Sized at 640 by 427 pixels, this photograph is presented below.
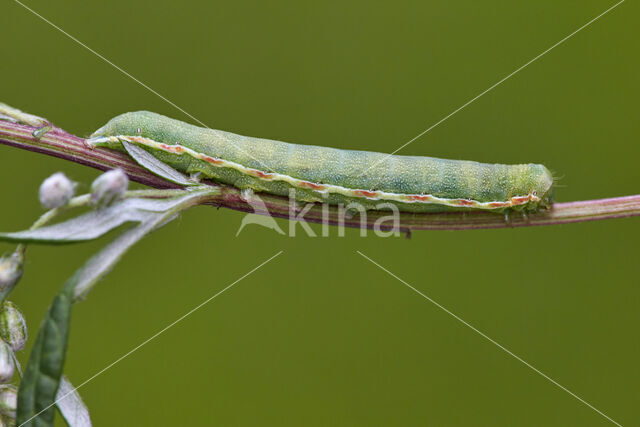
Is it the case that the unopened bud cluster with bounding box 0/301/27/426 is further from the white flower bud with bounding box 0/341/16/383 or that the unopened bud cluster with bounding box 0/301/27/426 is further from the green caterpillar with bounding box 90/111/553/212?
the green caterpillar with bounding box 90/111/553/212

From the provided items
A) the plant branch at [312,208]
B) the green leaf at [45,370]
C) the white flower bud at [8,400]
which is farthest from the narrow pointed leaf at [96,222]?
the white flower bud at [8,400]

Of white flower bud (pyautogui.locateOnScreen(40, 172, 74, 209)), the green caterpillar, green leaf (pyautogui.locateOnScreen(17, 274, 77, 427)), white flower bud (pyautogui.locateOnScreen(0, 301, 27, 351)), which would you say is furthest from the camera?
the green caterpillar

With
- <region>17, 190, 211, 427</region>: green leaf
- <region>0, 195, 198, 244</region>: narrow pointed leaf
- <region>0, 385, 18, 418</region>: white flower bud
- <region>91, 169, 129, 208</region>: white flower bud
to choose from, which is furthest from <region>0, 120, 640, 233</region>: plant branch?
<region>0, 385, 18, 418</region>: white flower bud

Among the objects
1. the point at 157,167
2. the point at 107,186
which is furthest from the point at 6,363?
the point at 157,167

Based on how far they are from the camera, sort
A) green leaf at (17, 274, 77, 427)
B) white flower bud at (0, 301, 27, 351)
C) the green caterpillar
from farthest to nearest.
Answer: the green caterpillar < white flower bud at (0, 301, 27, 351) < green leaf at (17, 274, 77, 427)

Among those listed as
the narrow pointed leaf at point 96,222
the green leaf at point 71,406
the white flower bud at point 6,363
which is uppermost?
the narrow pointed leaf at point 96,222

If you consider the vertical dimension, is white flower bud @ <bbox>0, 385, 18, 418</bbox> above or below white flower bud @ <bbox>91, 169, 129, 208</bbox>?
below

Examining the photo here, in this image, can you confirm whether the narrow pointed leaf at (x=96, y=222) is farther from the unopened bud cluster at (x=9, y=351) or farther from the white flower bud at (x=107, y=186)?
the unopened bud cluster at (x=9, y=351)
